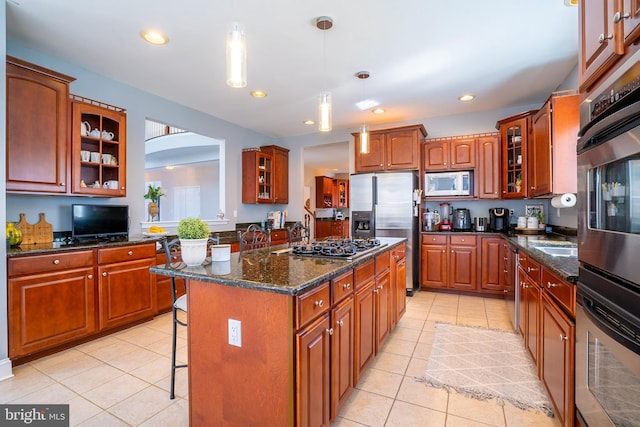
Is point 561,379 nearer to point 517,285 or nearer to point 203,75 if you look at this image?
point 517,285

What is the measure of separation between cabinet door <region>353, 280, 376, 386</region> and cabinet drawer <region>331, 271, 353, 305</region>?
15 cm

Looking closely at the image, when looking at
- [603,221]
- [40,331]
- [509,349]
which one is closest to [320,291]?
[603,221]

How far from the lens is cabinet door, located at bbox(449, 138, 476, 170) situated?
435 cm

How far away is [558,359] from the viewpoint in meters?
1.58

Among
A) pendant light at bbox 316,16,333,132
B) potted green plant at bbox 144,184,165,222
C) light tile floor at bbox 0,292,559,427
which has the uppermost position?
pendant light at bbox 316,16,333,132

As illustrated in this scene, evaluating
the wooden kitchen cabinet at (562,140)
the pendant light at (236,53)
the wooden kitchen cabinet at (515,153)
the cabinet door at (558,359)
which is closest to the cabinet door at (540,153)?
the wooden kitchen cabinet at (562,140)

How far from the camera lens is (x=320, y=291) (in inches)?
58.6

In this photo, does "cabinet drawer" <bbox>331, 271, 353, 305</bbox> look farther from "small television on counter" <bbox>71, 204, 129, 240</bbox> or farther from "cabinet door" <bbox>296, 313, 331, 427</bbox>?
"small television on counter" <bbox>71, 204, 129, 240</bbox>

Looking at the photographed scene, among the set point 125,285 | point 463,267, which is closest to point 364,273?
point 125,285

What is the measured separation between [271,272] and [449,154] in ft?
12.4

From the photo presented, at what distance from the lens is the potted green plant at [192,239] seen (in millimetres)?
1689

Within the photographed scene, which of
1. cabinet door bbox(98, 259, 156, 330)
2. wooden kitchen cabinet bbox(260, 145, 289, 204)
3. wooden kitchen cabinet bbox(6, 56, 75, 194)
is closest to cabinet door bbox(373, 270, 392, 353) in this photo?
cabinet door bbox(98, 259, 156, 330)

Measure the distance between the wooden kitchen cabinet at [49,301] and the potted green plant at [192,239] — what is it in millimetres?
1585

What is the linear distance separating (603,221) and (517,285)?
74.7 inches
